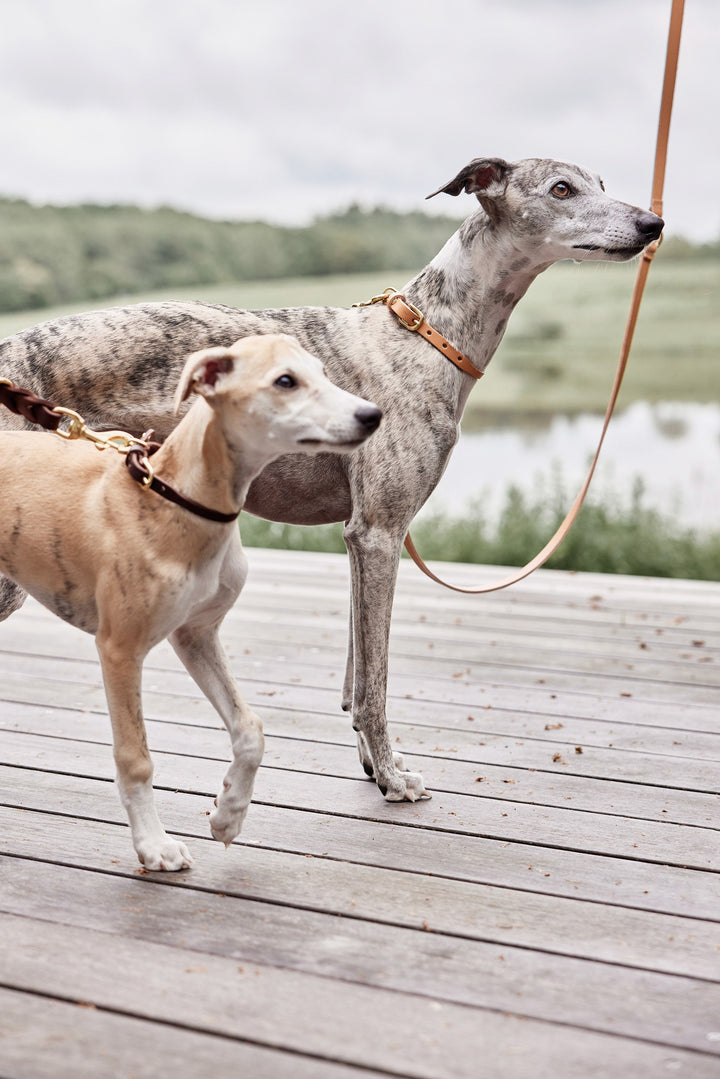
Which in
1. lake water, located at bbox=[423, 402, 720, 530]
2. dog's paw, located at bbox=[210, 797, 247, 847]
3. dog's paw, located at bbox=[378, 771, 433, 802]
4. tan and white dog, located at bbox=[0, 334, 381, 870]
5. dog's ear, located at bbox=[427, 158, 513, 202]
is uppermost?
dog's ear, located at bbox=[427, 158, 513, 202]

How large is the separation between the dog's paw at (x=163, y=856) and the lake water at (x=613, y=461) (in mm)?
4007

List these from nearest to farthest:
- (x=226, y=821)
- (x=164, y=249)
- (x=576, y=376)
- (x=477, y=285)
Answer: (x=226, y=821)
(x=477, y=285)
(x=576, y=376)
(x=164, y=249)

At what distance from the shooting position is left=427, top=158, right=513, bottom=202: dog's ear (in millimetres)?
2281

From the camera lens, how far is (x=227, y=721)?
1964mm

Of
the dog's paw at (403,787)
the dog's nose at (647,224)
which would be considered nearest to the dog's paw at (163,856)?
the dog's paw at (403,787)

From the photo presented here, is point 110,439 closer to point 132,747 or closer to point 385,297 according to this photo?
point 132,747

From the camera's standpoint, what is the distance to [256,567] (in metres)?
4.80

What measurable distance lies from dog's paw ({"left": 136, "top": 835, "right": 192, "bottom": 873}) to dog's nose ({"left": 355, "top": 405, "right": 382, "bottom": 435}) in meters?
0.82

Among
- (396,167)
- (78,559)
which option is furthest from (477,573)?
(396,167)

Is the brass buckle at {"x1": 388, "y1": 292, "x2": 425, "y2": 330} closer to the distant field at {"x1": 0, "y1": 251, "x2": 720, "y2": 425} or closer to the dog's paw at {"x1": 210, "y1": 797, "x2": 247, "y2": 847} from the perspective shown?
the dog's paw at {"x1": 210, "y1": 797, "x2": 247, "y2": 847}

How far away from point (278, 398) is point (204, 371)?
0.13m

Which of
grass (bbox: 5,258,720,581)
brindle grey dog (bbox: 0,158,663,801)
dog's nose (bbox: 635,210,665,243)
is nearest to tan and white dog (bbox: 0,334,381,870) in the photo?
brindle grey dog (bbox: 0,158,663,801)

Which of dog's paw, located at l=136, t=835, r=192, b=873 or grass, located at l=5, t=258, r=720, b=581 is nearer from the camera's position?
dog's paw, located at l=136, t=835, r=192, b=873

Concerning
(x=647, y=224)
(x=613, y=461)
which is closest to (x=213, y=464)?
(x=647, y=224)
